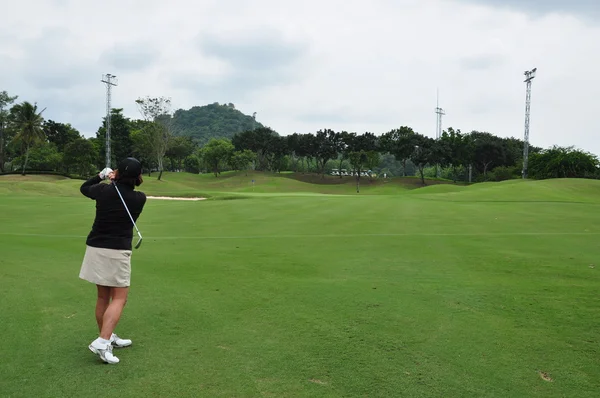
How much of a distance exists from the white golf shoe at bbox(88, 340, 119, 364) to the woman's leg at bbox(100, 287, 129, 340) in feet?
0.35

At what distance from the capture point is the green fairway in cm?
430

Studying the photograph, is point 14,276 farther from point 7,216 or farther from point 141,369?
point 7,216

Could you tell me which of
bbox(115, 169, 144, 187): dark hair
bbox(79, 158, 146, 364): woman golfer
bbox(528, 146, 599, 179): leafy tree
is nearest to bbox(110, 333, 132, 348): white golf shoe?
bbox(79, 158, 146, 364): woman golfer

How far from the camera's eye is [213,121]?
166 metres

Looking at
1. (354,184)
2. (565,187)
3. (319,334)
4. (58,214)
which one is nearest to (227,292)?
(319,334)

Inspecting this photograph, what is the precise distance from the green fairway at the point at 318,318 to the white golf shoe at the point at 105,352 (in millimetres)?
103

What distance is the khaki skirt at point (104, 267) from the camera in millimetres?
5035

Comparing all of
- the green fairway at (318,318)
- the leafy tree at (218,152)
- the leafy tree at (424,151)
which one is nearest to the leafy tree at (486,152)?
the leafy tree at (424,151)

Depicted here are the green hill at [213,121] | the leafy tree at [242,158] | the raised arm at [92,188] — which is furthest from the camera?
the green hill at [213,121]

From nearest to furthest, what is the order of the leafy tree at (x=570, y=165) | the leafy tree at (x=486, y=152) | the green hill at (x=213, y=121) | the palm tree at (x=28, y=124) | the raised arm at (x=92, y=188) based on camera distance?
1. the raised arm at (x=92, y=188)
2. the leafy tree at (x=570, y=165)
3. the palm tree at (x=28, y=124)
4. the leafy tree at (x=486, y=152)
5. the green hill at (x=213, y=121)

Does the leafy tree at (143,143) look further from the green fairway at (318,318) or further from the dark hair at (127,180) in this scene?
the dark hair at (127,180)

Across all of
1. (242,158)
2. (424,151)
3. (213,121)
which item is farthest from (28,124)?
(213,121)

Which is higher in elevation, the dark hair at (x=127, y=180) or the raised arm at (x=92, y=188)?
the dark hair at (x=127, y=180)

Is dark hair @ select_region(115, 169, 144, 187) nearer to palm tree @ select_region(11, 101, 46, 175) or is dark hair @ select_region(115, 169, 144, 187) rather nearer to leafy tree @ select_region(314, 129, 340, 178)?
palm tree @ select_region(11, 101, 46, 175)
